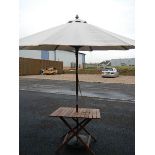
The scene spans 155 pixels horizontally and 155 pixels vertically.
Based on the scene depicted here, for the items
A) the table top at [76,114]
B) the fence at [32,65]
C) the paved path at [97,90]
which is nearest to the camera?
the table top at [76,114]

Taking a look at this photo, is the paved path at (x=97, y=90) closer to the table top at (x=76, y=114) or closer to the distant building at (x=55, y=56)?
the table top at (x=76, y=114)

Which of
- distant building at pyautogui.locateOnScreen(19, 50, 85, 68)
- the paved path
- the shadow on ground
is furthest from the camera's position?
distant building at pyautogui.locateOnScreen(19, 50, 85, 68)

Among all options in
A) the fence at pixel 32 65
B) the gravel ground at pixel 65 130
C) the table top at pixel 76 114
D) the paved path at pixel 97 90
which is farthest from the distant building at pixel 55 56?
the table top at pixel 76 114

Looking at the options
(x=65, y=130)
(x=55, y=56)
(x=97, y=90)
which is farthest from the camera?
(x=55, y=56)

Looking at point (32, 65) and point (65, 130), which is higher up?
point (32, 65)

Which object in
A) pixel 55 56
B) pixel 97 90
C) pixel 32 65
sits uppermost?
pixel 55 56

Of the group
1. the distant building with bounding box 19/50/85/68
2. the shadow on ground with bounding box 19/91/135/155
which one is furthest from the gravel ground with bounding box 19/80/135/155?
the distant building with bounding box 19/50/85/68

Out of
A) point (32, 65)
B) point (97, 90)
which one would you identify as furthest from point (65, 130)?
point (32, 65)

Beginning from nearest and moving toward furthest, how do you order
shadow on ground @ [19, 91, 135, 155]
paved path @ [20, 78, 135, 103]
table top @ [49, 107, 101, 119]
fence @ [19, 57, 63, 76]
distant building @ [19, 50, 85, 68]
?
table top @ [49, 107, 101, 119]
shadow on ground @ [19, 91, 135, 155]
paved path @ [20, 78, 135, 103]
fence @ [19, 57, 63, 76]
distant building @ [19, 50, 85, 68]

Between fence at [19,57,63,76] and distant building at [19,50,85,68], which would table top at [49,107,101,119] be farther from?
distant building at [19,50,85,68]

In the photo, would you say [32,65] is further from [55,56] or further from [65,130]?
[65,130]

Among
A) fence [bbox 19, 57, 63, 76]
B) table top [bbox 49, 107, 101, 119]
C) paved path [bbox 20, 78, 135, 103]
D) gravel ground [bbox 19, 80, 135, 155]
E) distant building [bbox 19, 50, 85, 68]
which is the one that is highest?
distant building [bbox 19, 50, 85, 68]

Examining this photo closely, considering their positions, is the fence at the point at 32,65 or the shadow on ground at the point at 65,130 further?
the fence at the point at 32,65
